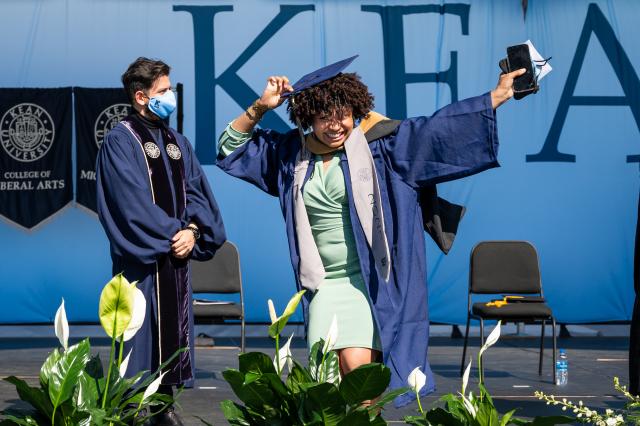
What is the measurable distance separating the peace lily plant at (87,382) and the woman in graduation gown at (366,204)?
4.22 feet

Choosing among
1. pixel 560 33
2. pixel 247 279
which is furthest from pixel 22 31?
pixel 560 33

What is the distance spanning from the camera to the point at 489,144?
3.20m

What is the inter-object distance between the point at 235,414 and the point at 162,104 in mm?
2472

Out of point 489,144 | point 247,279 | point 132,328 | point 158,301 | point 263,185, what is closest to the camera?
point 132,328

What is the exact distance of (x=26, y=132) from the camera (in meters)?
8.28

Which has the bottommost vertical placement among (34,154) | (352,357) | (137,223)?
(352,357)

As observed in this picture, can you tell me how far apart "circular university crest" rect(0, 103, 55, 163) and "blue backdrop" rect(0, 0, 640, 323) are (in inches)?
10.9

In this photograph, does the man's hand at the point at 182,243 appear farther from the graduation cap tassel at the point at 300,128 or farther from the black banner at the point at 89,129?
the black banner at the point at 89,129

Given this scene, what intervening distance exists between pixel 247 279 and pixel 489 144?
208 inches

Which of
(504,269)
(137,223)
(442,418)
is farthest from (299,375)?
(504,269)

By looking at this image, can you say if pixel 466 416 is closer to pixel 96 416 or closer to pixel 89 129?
pixel 96 416

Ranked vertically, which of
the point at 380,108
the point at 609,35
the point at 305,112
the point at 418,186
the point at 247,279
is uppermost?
the point at 609,35

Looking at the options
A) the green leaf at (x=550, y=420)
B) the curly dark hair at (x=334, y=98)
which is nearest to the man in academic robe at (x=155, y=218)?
the curly dark hair at (x=334, y=98)

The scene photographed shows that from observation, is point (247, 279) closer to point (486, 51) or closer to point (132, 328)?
point (486, 51)
